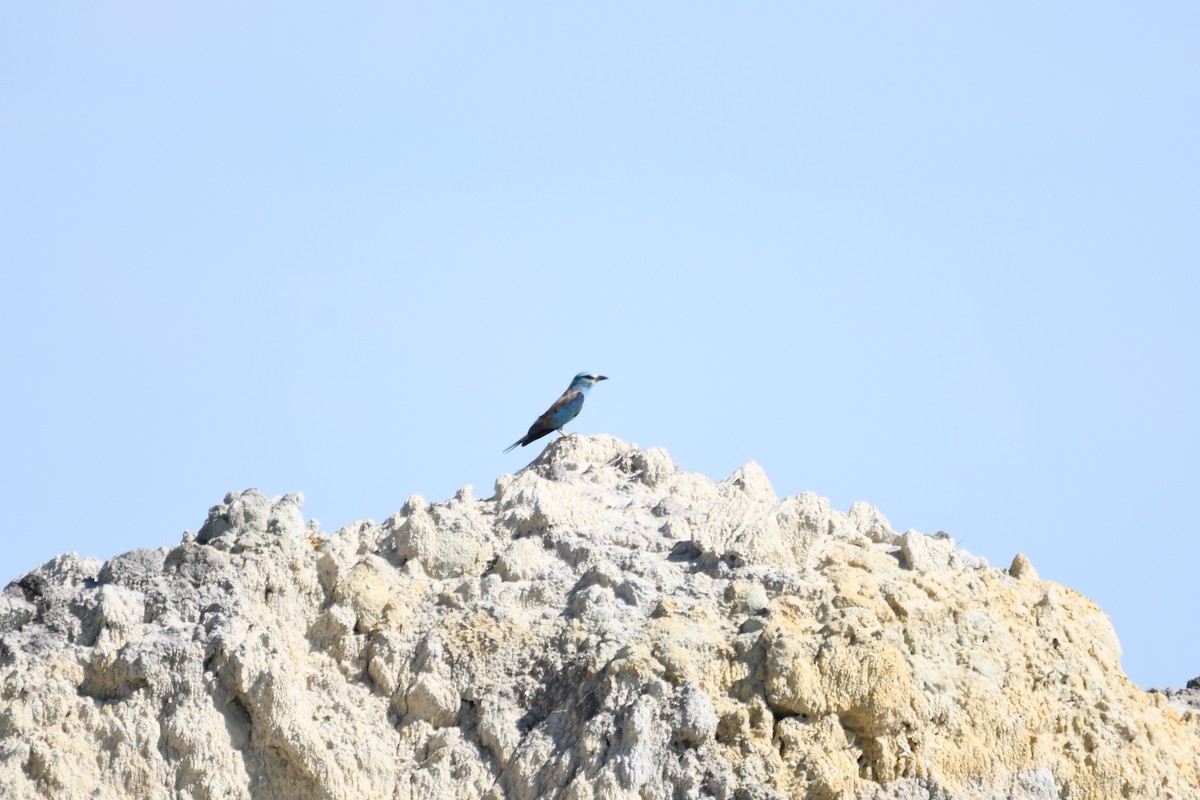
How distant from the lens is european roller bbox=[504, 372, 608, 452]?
15094 mm

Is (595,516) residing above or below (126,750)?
above

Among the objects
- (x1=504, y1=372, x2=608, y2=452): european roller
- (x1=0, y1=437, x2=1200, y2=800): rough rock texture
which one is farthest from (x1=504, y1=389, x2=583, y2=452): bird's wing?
(x1=0, y1=437, x2=1200, y2=800): rough rock texture

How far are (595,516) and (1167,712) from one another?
3.43 metres

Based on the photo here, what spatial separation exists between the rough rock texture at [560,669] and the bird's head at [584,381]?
400cm


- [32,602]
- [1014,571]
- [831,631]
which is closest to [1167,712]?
[1014,571]

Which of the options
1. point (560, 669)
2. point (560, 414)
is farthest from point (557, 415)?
point (560, 669)

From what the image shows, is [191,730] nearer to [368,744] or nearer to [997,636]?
[368,744]

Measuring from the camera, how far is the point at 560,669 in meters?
10.2

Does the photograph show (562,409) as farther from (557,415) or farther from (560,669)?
(560,669)

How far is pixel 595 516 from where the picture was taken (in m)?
11.5

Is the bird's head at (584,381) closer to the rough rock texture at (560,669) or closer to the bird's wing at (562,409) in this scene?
the bird's wing at (562,409)

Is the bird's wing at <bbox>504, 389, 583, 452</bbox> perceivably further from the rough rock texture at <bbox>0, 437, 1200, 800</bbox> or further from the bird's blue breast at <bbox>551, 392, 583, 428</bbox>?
the rough rock texture at <bbox>0, 437, 1200, 800</bbox>

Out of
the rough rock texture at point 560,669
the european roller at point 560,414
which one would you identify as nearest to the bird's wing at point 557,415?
the european roller at point 560,414

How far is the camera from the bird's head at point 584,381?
15312 millimetres
